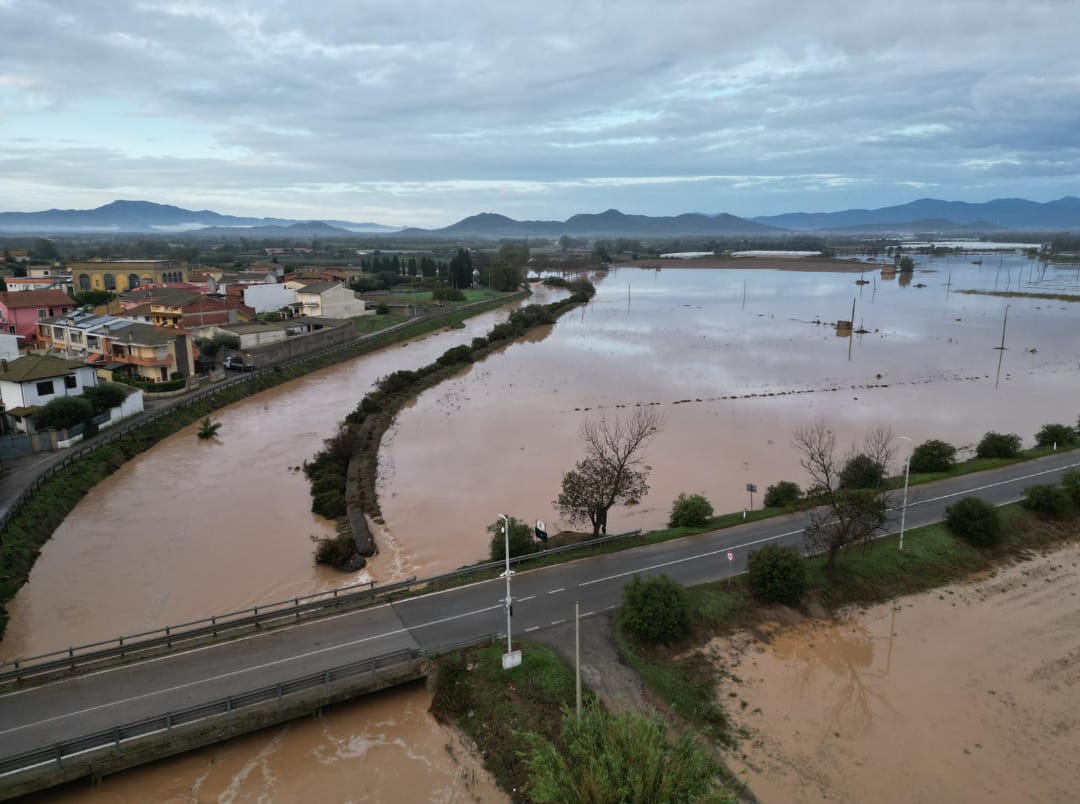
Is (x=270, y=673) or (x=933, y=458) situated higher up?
(x=933, y=458)


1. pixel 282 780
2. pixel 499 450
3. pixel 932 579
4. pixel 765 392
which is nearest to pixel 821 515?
pixel 932 579

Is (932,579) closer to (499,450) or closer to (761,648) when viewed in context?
(761,648)

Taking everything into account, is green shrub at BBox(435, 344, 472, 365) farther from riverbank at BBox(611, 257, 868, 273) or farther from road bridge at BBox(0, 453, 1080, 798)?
riverbank at BBox(611, 257, 868, 273)

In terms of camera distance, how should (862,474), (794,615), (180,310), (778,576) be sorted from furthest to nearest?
(180,310), (862,474), (794,615), (778,576)

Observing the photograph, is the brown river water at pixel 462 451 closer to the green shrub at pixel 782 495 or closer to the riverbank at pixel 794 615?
the green shrub at pixel 782 495

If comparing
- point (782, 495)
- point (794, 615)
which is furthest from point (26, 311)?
point (794, 615)

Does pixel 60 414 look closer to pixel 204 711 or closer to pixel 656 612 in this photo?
pixel 204 711
